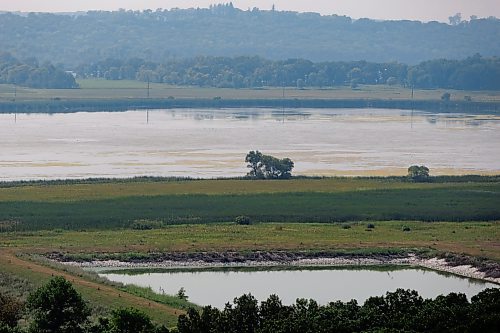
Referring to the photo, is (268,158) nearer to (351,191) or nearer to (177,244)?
(351,191)

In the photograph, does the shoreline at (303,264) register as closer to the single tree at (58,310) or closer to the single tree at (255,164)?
the single tree at (58,310)

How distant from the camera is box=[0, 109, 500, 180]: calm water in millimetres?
75312

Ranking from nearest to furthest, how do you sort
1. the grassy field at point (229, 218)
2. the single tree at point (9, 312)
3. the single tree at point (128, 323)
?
the single tree at point (128, 323) → the single tree at point (9, 312) → the grassy field at point (229, 218)

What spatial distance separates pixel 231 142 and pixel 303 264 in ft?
164

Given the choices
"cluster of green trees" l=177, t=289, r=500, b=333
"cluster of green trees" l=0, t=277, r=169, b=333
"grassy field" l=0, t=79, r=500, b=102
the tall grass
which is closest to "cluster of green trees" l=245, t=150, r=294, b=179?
the tall grass

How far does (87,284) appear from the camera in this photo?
1517 inches

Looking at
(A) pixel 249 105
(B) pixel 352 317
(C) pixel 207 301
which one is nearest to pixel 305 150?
(C) pixel 207 301

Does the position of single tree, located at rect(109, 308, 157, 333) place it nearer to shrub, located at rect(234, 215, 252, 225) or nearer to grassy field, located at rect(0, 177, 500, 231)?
grassy field, located at rect(0, 177, 500, 231)

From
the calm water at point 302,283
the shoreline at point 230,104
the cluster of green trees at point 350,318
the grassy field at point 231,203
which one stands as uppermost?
the cluster of green trees at point 350,318

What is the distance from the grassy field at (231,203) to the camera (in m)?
52.3

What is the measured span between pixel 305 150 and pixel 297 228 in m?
37.5

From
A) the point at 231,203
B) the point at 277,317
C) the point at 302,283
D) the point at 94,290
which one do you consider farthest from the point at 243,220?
the point at 277,317

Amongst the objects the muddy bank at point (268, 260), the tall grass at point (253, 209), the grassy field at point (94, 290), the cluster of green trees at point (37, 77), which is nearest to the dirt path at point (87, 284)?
the grassy field at point (94, 290)

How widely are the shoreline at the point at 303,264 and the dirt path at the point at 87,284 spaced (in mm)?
2246
